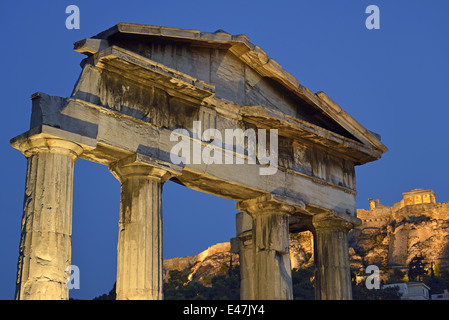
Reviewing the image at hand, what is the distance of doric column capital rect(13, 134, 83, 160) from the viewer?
13542 millimetres

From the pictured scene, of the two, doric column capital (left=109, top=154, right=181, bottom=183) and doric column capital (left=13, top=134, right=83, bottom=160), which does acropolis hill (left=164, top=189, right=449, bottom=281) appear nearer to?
doric column capital (left=109, top=154, right=181, bottom=183)

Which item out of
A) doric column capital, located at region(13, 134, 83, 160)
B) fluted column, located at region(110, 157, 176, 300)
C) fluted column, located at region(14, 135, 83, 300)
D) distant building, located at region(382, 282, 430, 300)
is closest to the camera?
A: fluted column, located at region(14, 135, 83, 300)

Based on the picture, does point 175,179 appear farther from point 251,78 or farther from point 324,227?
point 324,227

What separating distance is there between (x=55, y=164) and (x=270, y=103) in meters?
7.07

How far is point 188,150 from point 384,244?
235ft

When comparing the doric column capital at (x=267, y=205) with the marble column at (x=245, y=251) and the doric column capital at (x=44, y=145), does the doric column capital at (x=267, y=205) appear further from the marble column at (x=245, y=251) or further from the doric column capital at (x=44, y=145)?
the doric column capital at (x=44, y=145)

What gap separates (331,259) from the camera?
66.0ft

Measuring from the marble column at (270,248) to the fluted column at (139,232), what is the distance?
12.3 ft

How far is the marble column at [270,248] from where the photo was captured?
699 inches

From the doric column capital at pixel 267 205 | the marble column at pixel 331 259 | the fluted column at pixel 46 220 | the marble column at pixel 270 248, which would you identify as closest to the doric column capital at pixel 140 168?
the fluted column at pixel 46 220

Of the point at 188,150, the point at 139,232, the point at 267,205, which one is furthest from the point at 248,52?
the point at 139,232

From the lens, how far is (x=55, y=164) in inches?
537

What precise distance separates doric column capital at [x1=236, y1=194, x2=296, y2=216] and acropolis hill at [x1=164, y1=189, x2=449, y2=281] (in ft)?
171

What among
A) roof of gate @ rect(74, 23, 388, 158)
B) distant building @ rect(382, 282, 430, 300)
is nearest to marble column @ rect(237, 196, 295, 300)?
roof of gate @ rect(74, 23, 388, 158)
